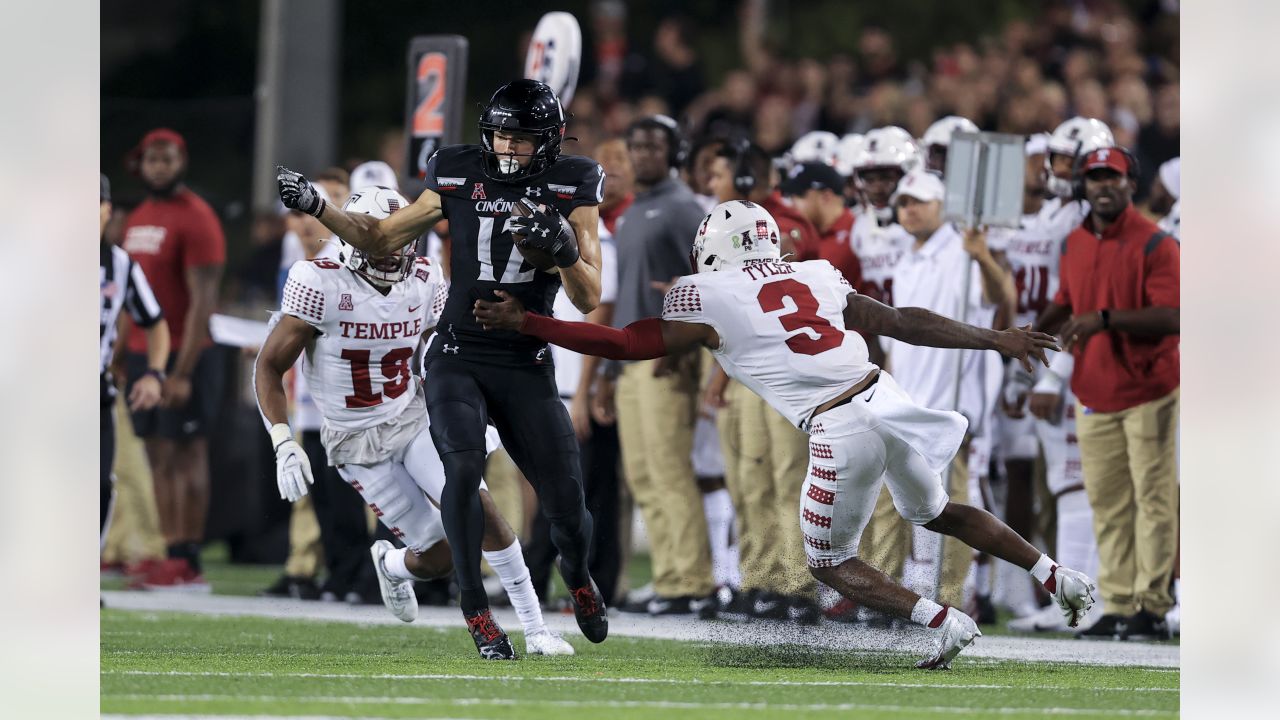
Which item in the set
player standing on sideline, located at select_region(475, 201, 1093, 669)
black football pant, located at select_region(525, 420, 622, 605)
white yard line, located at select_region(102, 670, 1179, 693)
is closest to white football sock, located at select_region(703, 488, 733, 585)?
black football pant, located at select_region(525, 420, 622, 605)

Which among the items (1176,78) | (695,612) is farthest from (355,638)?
(1176,78)

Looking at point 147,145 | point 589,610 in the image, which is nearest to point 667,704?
point 589,610

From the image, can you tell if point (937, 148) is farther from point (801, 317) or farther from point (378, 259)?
point (378, 259)

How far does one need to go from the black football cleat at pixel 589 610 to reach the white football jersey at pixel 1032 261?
3434 mm

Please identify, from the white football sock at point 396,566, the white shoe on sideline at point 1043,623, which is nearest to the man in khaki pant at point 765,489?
the white shoe on sideline at point 1043,623

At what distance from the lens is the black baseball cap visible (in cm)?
1055

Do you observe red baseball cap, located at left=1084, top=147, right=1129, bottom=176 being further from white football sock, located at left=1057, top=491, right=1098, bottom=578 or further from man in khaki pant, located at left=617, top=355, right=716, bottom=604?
man in khaki pant, located at left=617, top=355, right=716, bottom=604

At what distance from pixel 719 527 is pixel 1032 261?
7.26 ft

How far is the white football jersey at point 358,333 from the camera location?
832cm

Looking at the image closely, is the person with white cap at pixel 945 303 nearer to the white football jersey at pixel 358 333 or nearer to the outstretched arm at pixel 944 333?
the outstretched arm at pixel 944 333

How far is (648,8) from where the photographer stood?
23.2m

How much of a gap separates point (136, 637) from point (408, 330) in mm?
1795

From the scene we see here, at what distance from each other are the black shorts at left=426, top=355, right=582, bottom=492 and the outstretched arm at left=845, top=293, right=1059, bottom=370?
1.26 m
